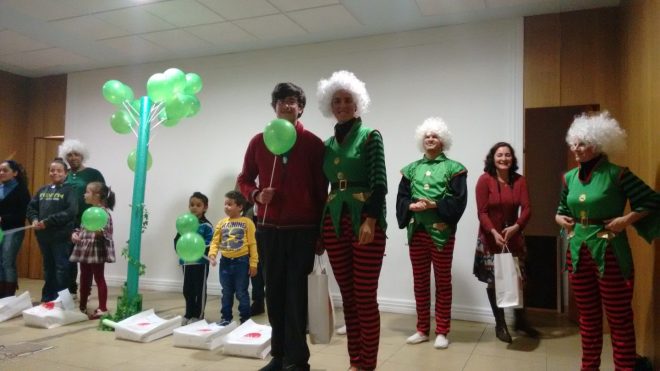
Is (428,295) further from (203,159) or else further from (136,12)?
(136,12)

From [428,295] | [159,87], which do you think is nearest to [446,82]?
[428,295]

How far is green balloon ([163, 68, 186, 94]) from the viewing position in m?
3.44

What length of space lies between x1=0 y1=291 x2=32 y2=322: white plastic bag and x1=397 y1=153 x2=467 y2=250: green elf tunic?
10.1ft

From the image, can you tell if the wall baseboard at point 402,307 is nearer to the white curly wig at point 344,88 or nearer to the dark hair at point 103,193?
the dark hair at point 103,193

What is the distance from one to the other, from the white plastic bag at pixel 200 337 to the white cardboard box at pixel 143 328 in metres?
0.24

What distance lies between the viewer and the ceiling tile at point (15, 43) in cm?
459

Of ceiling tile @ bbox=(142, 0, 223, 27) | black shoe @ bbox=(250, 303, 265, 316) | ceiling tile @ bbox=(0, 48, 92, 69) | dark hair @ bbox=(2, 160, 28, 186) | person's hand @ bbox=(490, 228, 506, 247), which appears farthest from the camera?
ceiling tile @ bbox=(0, 48, 92, 69)

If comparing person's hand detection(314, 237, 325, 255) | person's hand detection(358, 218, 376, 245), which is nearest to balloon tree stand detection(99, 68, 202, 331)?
person's hand detection(314, 237, 325, 255)

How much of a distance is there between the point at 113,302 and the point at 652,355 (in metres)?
4.26

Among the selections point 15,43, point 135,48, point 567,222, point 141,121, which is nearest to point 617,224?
point 567,222

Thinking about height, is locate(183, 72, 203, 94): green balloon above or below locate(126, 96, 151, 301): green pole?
above

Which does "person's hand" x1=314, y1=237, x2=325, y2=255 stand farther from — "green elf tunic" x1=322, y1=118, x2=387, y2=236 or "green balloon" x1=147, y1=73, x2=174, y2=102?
"green balloon" x1=147, y1=73, x2=174, y2=102

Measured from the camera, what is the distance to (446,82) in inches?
159

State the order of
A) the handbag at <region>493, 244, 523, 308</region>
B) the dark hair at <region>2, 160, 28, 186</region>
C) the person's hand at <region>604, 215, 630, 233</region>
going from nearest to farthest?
the person's hand at <region>604, 215, 630, 233</region>
the handbag at <region>493, 244, 523, 308</region>
the dark hair at <region>2, 160, 28, 186</region>
